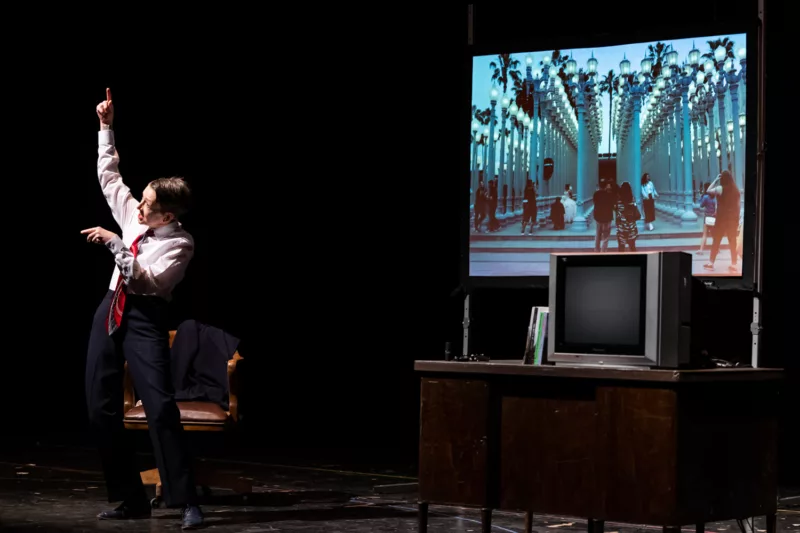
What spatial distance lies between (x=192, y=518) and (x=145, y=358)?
65 centimetres

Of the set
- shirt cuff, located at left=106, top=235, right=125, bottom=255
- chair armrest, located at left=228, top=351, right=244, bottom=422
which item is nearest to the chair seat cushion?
chair armrest, located at left=228, top=351, right=244, bottom=422

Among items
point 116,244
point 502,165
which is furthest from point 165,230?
point 502,165

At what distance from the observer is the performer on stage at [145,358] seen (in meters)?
4.43

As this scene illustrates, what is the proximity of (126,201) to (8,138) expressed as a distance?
11.8 ft

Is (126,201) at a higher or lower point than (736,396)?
higher

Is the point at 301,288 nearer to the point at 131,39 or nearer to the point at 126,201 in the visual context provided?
the point at 131,39

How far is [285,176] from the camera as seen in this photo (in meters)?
7.75

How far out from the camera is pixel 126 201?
476 centimetres

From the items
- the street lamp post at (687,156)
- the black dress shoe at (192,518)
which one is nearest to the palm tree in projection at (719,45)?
the street lamp post at (687,156)

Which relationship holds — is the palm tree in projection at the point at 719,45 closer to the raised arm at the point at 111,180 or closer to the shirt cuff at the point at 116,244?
the raised arm at the point at 111,180

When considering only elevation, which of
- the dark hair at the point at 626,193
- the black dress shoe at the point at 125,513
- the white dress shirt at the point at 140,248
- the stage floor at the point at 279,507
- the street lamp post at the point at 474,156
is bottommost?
the stage floor at the point at 279,507

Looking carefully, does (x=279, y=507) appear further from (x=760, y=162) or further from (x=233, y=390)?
(x=760, y=162)

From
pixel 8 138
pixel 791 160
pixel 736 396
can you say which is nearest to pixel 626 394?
pixel 736 396

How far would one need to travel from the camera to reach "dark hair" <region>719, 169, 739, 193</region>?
5.21m
